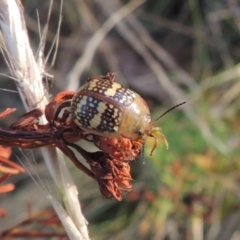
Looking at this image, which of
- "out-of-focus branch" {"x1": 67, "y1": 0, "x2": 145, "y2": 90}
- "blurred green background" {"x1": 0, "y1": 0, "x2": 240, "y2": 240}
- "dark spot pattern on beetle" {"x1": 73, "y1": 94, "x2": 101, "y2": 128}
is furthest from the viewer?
"out-of-focus branch" {"x1": 67, "y1": 0, "x2": 145, "y2": 90}

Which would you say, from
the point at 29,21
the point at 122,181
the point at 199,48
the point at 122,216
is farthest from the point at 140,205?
the point at 122,181

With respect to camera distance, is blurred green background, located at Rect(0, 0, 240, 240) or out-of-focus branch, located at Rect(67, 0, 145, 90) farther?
out-of-focus branch, located at Rect(67, 0, 145, 90)

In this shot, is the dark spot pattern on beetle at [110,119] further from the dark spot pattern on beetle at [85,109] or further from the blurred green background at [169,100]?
the blurred green background at [169,100]

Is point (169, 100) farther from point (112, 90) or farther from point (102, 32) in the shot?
point (112, 90)

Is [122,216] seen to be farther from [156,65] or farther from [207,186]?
[156,65]

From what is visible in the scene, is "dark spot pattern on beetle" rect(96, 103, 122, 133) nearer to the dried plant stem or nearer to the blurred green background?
the dried plant stem

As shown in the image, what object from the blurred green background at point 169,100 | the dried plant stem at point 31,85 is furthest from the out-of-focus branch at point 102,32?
the dried plant stem at point 31,85

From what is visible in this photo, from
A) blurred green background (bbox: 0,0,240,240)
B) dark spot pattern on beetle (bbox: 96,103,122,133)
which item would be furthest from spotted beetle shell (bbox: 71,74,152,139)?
blurred green background (bbox: 0,0,240,240)
